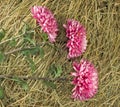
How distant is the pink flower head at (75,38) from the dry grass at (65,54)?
7cm

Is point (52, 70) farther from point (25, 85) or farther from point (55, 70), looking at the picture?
point (25, 85)

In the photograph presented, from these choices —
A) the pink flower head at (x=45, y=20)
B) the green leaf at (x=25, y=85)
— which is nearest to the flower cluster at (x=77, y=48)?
the pink flower head at (x=45, y=20)

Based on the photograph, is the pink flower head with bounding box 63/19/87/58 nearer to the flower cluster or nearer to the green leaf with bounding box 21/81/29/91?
the flower cluster

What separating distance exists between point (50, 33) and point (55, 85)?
0.16 metres

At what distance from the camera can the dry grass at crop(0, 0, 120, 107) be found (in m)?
1.17

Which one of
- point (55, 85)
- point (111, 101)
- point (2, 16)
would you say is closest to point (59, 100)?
point (55, 85)

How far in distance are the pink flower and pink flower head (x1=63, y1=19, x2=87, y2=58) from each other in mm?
52

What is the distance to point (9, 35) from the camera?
1.20m

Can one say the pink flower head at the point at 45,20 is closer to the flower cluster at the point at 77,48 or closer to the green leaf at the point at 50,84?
the flower cluster at the point at 77,48

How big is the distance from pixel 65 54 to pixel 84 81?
0.17m

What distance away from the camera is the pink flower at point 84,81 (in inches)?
42.1

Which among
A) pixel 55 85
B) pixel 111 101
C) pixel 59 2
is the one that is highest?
pixel 59 2

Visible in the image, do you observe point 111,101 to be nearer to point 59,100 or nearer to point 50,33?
point 59,100

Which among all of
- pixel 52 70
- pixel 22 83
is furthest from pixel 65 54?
pixel 22 83
